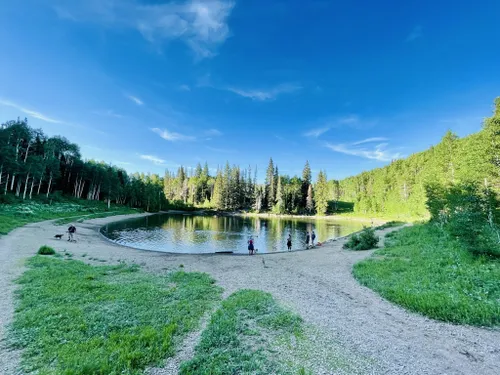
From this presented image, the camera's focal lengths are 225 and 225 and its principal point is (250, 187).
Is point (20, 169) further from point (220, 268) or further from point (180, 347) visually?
point (180, 347)

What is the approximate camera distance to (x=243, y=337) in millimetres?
6715

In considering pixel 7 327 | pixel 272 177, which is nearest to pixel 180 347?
pixel 7 327

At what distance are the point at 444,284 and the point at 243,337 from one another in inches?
408

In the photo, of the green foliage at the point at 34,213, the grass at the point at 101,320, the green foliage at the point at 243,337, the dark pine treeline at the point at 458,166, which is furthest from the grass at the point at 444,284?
the green foliage at the point at 34,213

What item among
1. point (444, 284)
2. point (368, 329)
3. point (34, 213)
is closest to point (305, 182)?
point (34, 213)

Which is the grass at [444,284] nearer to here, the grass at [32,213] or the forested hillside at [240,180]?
the forested hillside at [240,180]

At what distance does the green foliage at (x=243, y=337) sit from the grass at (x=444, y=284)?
18.3 feet

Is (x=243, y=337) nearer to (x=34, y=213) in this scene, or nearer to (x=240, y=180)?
(x=34, y=213)

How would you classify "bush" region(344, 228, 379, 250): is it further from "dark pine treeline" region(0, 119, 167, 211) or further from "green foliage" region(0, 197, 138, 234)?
"dark pine treeline" region(0, 119, 167, 211)

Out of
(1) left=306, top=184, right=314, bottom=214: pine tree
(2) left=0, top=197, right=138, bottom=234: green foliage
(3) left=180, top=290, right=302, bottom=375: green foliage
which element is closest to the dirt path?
(3) left=180, top=290, right=302, bottom=375: green foliage

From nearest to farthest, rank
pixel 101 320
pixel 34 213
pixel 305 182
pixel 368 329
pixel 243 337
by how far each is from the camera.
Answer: pixel 243 337 < pixel 101 320 < pixel 368 329 < pixel 34 213 < pixel 305 182

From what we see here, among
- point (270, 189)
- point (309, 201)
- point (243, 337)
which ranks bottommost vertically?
point (243, 337)

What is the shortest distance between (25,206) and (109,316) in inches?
2153

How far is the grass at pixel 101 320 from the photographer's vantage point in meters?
5.25
